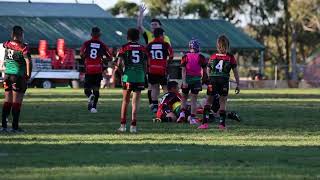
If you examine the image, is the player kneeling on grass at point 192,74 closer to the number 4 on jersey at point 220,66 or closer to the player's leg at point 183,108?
the player's leg at point 183,108

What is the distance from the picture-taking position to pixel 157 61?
22719mm

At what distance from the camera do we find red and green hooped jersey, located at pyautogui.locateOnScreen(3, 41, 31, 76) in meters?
17.6

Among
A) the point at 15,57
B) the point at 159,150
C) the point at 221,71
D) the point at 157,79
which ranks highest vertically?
the point at 15,57

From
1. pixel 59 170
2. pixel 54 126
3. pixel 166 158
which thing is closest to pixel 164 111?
pixel 54 126

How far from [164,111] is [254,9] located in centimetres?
7822

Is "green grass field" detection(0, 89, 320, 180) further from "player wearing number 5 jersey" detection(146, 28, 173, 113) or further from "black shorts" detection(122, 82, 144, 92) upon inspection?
"player wearing number 5 jersey" detection(146, 28, 173, 113)

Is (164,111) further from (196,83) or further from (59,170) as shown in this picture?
(59,170)

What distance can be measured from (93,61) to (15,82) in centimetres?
648

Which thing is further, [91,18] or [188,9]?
[188,9]

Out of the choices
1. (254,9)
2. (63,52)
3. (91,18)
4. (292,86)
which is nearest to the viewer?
(63,52)

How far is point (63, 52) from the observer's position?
205 feet

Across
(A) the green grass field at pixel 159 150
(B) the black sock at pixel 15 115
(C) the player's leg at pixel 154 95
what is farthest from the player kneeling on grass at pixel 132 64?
(C) the player's leg at pixel 154 95

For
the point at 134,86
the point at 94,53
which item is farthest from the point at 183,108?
the point at 94,53

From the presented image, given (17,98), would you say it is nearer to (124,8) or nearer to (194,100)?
(194,100)
